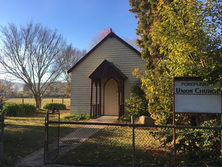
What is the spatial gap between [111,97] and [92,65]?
9.15 ft

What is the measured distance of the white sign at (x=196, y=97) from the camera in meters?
3.67

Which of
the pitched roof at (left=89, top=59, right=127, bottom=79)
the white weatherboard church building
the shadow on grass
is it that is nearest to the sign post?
the shadow on grass

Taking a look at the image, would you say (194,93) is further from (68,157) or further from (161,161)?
(68,157)

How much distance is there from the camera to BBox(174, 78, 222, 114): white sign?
3.67 metres

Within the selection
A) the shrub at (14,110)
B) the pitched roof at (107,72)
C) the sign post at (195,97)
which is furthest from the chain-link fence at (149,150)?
the shrub at (14,110)

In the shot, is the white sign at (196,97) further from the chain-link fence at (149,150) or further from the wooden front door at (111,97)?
the wooden front door at (111,97)

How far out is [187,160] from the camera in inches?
153

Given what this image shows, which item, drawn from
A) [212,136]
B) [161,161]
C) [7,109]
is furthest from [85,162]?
[7,109]

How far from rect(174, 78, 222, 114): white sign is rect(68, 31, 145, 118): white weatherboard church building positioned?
8283 mm

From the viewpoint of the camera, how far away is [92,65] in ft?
42.0

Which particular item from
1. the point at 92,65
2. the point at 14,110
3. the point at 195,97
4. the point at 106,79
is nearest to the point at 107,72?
the point at 106,79

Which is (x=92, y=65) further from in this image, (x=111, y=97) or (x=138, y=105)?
(x=138, y=105)

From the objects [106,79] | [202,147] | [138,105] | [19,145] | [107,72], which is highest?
[107,72]

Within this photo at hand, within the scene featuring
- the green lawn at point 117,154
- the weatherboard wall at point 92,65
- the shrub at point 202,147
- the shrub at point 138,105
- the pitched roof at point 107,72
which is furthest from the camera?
the weatherboard wall at point 92,65
